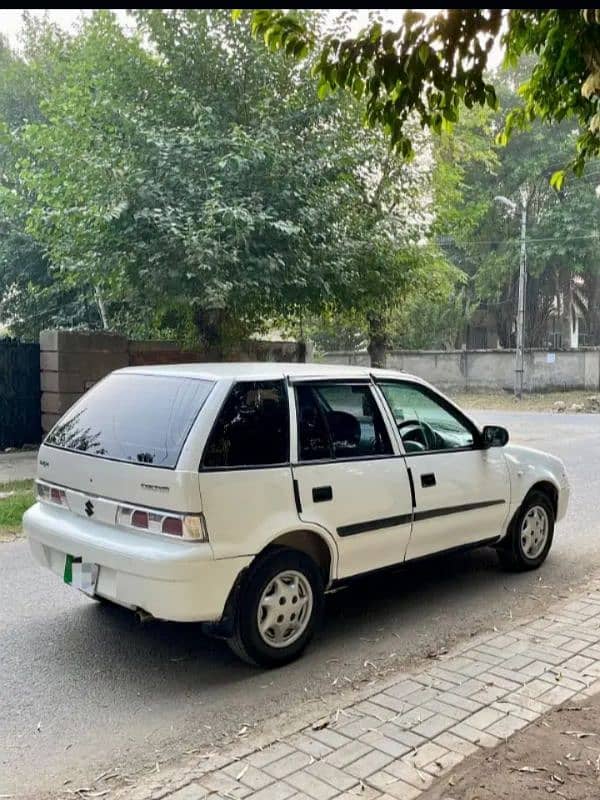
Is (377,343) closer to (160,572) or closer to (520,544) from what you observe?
(520,544)

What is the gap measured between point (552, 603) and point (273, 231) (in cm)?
669

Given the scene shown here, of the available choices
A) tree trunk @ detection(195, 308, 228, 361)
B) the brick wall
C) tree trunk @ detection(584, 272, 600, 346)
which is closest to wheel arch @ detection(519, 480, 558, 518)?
tree trunk @ detection(195, 308, 228, 361)

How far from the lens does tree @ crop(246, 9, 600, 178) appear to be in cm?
368

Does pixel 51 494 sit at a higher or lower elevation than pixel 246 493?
lower

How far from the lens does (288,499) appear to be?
4199mm

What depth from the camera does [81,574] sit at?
4199mm

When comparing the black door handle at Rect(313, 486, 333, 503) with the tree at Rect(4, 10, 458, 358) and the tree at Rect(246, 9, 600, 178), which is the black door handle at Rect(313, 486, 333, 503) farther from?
the tree at Rect(4, 10, 458, 358)

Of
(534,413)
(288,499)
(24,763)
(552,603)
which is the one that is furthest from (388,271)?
(534,413)

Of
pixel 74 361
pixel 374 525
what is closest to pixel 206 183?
pixel 74 361

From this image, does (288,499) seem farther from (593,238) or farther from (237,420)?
(593,238)

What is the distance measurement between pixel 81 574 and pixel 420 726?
2.03 meters

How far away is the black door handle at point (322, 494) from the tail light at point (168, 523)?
77cm

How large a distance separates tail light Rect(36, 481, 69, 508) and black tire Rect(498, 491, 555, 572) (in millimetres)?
3339

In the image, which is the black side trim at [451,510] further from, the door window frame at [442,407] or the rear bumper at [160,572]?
the rear bumper at [160,572]
